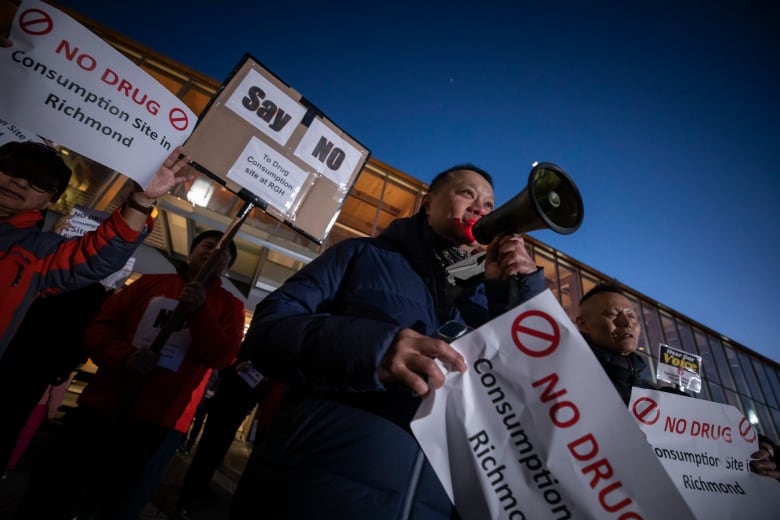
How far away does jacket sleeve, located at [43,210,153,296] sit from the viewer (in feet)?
5.60

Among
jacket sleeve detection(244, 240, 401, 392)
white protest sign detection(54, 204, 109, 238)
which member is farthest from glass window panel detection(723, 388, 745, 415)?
white protest sign detection(54, 204, 109, 238)

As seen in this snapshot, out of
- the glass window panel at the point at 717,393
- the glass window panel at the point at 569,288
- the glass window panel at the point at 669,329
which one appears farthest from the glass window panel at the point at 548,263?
the glass window panel at the point at 717,393

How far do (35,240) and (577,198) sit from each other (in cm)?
253

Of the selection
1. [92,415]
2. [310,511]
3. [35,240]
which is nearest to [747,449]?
[310,511]

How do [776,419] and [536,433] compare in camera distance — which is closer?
[536,433]

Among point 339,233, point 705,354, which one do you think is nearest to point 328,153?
point 339,233

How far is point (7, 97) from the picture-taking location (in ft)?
5.13

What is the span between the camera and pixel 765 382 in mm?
14805

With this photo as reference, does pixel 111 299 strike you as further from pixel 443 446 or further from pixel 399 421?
pixel 443 446

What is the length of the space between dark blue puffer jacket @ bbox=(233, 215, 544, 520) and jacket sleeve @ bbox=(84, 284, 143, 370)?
4.52 feet

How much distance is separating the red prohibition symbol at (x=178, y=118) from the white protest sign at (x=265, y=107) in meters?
0.35

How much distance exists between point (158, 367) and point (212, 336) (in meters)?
0.34

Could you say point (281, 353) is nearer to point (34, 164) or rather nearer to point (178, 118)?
point (178, 118)

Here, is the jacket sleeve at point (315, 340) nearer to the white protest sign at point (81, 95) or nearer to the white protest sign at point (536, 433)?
the white protest sign at point (536, 433)
